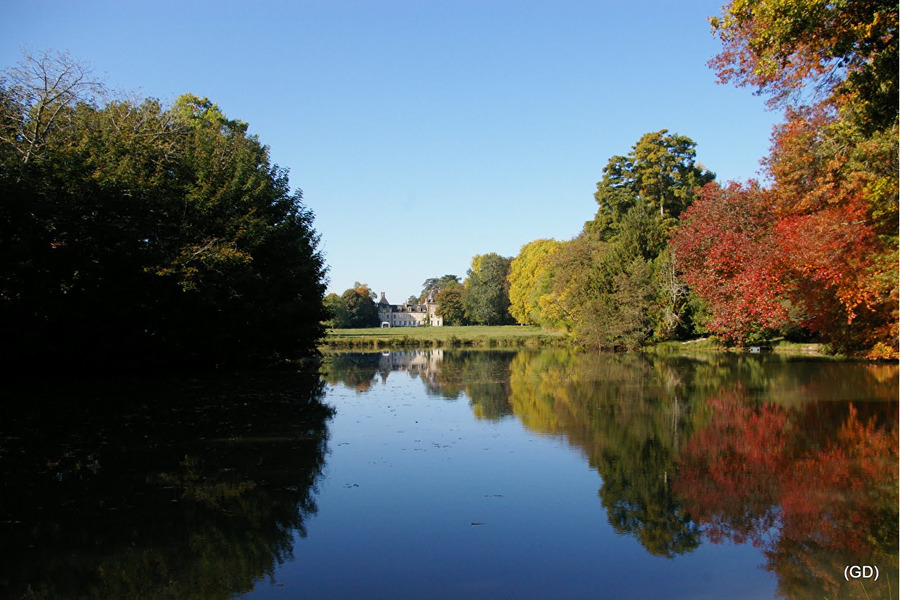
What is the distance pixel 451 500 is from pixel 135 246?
59.4 ft

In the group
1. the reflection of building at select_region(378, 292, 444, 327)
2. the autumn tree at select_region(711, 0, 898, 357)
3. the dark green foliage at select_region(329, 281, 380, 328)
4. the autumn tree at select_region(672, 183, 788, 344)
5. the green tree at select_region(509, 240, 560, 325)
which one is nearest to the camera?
the autumn tree at select_region(711, 0, 898, 357)

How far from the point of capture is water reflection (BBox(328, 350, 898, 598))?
6.05 meters

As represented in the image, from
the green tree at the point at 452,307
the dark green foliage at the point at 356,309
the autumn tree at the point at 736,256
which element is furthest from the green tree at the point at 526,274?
the autumn tree at the point at 736,256

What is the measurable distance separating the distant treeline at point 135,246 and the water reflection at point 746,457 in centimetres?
660

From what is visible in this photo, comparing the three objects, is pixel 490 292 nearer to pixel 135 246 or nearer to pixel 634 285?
pixel 634 285

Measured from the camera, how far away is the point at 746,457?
9.55 metres

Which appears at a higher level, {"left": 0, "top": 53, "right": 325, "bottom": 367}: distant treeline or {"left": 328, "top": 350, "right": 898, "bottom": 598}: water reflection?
{"left": 0, "top": 53, "right": 325, "bottom": 367}: distant treeline

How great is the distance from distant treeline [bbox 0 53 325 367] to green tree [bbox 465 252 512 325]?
66705 mm

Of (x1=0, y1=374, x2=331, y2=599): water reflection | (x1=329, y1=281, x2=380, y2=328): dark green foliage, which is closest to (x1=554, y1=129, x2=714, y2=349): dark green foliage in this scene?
(x1=0, y1=374, x2=331, y2=599): water reflection

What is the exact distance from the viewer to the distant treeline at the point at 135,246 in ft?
64.6

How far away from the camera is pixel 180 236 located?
2350 centimetres

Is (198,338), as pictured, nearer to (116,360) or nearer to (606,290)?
(116,360)

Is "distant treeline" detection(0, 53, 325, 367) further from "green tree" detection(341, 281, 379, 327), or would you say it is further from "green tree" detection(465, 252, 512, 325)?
"green tree" detection(341, 281, 379, 327)

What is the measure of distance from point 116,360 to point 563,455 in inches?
743
